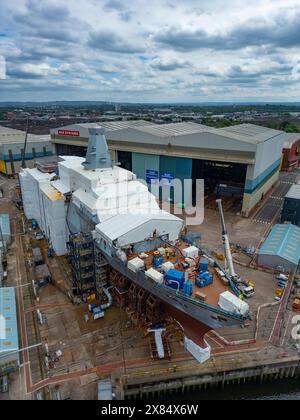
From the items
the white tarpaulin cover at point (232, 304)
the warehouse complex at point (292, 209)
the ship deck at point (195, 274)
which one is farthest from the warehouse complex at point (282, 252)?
the white tarpaulin cover at point (232, 304)

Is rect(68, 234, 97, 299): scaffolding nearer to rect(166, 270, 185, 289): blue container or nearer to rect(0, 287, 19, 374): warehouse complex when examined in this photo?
rect(0, 287, 19, 374): warehouse complex

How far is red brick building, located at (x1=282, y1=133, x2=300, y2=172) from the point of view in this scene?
91.4 metres

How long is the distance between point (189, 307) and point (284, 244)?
23511 mm

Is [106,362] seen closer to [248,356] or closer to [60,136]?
[248,356]

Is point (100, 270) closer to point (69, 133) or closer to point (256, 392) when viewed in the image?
point (256, 392)

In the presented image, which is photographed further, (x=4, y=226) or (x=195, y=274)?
(x=4, y=226)

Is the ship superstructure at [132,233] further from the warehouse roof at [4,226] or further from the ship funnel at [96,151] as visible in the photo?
the warehouse roof at [4,226]

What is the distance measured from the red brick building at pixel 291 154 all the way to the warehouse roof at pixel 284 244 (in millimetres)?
54978

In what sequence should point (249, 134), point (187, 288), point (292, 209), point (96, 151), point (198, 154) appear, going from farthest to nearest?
point (249, 134), point (198, 154), point (292, 209), point (96, 151), point (187, 288)

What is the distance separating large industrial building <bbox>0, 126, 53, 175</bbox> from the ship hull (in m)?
64.7

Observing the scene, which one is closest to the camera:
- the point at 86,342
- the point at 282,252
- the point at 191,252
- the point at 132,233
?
the point at 86,342

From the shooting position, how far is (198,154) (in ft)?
185

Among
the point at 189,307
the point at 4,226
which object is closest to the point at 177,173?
the point at 4,226
